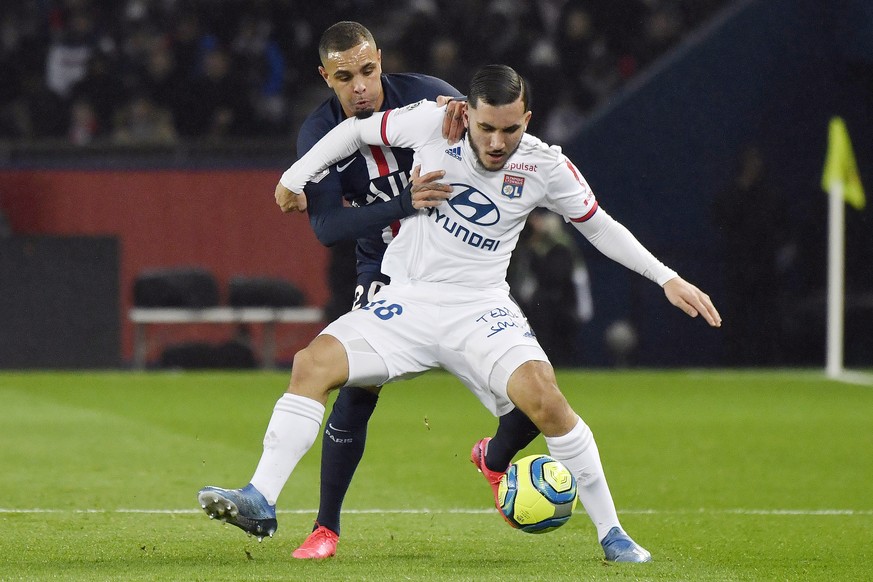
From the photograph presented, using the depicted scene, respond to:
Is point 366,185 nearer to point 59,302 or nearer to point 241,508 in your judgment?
point 241,508

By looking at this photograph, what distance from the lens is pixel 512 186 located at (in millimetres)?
5594

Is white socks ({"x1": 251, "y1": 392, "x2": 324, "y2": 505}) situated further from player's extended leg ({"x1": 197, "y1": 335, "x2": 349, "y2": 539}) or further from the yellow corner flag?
the yellow corner flag

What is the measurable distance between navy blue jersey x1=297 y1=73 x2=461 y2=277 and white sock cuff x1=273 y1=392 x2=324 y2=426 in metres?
0.67

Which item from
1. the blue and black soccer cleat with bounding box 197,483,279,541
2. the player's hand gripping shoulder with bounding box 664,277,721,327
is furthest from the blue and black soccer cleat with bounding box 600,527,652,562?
the blue and black soccer cleat with bounding box 197,483,279,541

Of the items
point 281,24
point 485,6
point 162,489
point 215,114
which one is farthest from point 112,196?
point 162,489

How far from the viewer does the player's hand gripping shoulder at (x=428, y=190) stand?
18.1 feet

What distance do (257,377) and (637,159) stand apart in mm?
5128

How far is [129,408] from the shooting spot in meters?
12.2

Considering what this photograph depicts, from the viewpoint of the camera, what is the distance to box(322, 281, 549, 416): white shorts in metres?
5.45

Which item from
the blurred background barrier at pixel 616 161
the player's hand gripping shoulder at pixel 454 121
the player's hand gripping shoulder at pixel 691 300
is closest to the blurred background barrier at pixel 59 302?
the blurred background barrier at pixel 616 161

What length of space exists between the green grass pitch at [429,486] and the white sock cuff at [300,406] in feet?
1.76

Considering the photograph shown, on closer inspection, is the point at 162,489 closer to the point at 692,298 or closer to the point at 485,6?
the point at 692,298

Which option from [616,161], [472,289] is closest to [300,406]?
[472,289]

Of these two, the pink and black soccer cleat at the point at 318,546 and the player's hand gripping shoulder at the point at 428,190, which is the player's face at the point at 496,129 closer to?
the player's hand gripping shoulder at the point at 428,190
